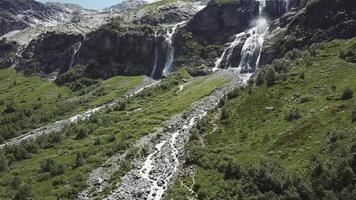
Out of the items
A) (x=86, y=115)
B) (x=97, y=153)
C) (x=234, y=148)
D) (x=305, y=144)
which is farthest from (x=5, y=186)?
(x=86, y=115)

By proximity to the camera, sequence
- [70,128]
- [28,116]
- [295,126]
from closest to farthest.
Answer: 1. [295,126]
2. [70,128]
3. [28,116]

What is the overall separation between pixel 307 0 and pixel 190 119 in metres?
88.6

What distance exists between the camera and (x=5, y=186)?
95.7 m

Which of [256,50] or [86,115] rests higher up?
[256,50]

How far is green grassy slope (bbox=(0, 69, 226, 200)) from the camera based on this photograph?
92938mm

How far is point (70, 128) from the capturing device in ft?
470

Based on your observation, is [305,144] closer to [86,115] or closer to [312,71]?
[312,71]

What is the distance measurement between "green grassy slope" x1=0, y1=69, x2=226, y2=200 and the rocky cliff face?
23860mm

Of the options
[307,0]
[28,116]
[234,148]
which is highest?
[307,0]

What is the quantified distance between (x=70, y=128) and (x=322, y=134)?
79470mm

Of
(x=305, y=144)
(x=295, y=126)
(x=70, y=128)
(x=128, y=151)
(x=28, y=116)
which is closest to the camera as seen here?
(x=305, y=144)

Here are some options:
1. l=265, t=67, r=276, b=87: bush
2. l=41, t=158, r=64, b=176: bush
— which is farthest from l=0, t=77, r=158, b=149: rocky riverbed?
l=265, t=67, r=276, b=87: bush

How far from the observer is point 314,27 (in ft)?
553

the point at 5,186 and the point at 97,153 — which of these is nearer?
the point at 5,186
